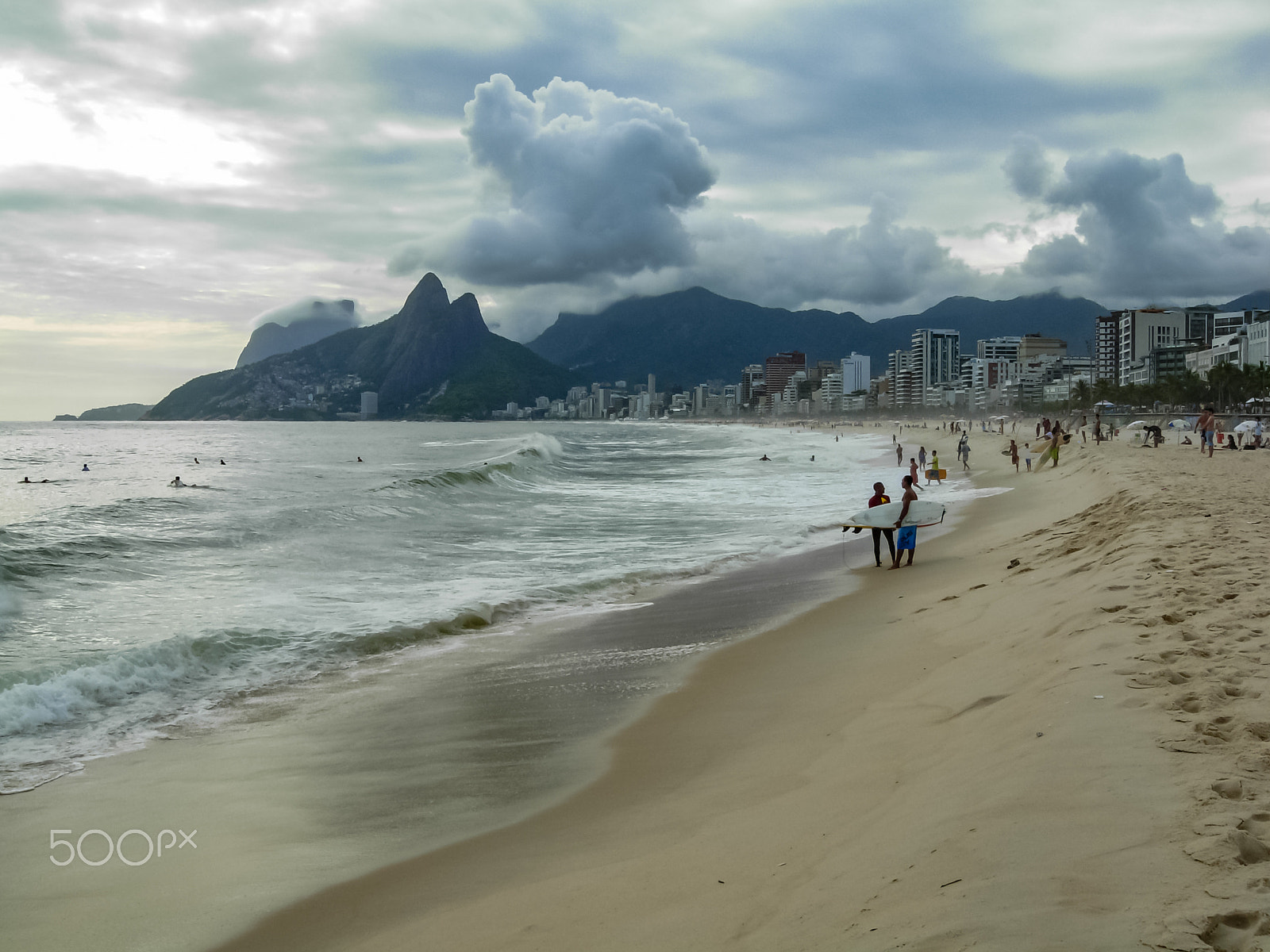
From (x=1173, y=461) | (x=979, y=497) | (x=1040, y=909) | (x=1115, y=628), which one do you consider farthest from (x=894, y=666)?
(x=1173, y=461)

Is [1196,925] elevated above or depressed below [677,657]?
above

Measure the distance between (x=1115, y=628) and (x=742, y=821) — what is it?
3.37 m

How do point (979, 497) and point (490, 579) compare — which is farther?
point (979, 497)

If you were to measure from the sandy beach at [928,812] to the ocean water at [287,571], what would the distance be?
3921mm

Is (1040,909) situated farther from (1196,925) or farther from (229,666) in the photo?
(229,666)

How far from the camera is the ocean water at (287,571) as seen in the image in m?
7.52

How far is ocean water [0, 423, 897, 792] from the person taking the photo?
24.7 ft

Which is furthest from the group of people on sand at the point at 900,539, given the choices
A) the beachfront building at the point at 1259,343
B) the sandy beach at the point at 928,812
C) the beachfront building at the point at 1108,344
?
the beachfront building at the point at 1108,344

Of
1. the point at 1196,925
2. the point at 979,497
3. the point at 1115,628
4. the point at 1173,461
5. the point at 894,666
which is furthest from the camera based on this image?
the point at 1173,461

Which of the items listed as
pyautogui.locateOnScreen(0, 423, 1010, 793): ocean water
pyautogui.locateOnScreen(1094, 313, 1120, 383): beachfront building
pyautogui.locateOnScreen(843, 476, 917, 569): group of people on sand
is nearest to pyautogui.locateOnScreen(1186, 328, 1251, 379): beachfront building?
pyautogui.locateOnScreen(1094, 313, 1120, 383): beachfront building

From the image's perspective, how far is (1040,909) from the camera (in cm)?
249

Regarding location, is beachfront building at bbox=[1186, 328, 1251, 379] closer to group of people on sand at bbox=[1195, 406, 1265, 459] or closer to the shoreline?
group of people on sand at bbox=[1195, 406, 1265, 459]

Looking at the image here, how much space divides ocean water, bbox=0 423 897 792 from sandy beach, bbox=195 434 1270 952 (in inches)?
154

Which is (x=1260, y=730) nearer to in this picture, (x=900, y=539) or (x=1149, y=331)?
(x=900, y=539)
